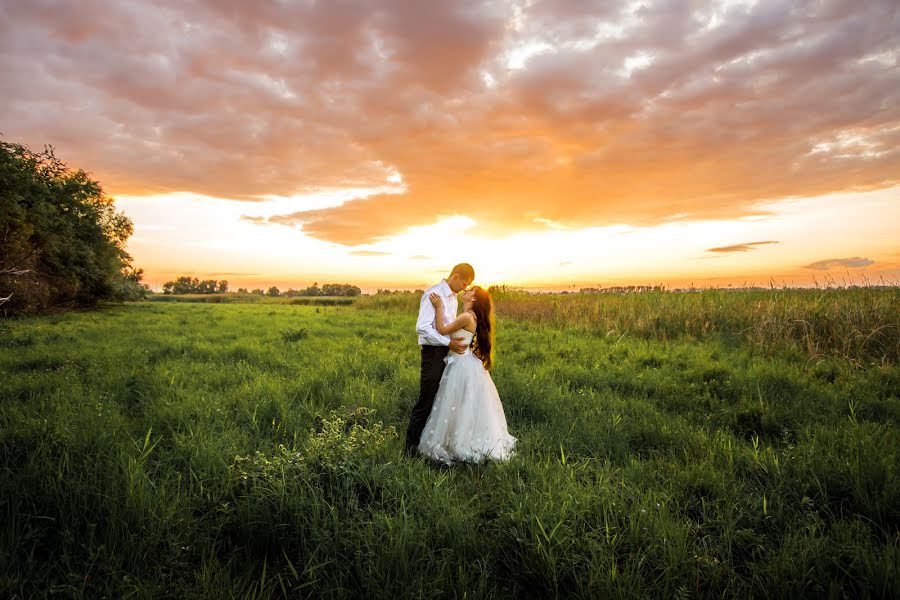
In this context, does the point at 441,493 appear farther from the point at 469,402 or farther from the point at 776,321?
the point at 776,321

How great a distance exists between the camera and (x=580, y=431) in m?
5.81

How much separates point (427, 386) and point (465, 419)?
75 cm

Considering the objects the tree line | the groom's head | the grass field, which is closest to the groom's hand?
the groom's head

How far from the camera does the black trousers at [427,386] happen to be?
5.57 meters

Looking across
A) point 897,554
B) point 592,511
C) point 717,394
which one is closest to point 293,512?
point 592,511

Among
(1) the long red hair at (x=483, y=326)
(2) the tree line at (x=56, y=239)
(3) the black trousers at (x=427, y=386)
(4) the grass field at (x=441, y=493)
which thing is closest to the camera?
(4) the grass field at (x=441, y=493)

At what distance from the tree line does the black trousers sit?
22.2 m

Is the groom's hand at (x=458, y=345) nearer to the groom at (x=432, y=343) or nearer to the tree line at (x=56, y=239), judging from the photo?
the groom at (x=432, y=343)

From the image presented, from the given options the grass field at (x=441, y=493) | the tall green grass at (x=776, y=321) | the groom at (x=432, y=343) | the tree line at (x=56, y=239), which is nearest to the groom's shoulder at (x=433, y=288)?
the groom at (x=432, y=343)

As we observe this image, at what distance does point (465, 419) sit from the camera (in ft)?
16.9

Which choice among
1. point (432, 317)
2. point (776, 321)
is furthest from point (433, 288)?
point (776, 321)

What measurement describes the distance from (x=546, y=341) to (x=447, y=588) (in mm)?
11394

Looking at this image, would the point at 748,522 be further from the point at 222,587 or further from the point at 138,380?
the point at 138,380

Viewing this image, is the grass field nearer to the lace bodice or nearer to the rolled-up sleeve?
the rolled-up sleeve
